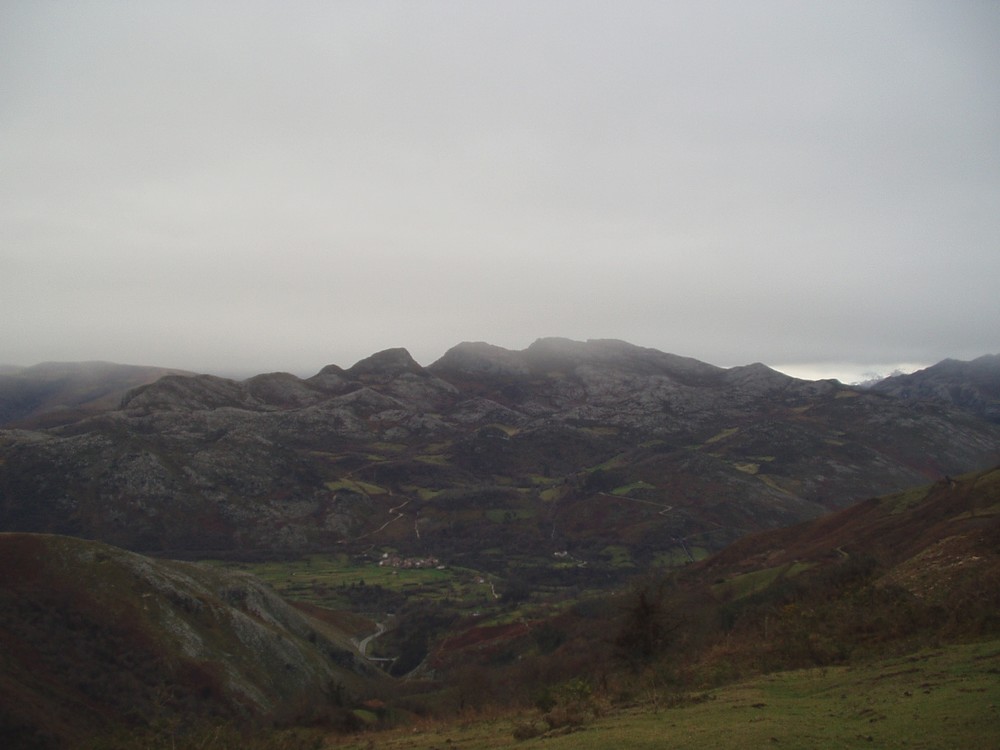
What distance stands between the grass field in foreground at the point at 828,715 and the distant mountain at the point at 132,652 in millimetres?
23878

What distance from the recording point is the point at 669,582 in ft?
271

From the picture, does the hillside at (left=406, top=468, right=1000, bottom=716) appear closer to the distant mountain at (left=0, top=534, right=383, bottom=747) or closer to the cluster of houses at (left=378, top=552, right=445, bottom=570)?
the distant mountain at (left=0, top=534, right=383, bottom=747)

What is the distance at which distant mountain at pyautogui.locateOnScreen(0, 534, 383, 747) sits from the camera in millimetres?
41125

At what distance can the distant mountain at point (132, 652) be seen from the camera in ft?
135

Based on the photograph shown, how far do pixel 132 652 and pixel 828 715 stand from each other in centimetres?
5403

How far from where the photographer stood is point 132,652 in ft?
170

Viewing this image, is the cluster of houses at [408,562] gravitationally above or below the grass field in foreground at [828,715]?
below

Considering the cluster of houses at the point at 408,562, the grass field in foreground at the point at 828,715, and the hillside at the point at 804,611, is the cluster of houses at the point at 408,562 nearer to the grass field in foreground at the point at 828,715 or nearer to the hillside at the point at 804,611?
A: the hillside at the point at 804,611

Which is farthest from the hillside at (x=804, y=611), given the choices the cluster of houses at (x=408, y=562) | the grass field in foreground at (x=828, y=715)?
the cluster of houses at (x=408, y=562)

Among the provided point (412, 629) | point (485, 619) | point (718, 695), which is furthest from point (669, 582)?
point (718, 695)

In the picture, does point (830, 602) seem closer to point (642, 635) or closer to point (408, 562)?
point (642, 635)

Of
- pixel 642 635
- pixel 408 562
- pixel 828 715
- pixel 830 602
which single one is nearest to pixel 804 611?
pixel 830 602

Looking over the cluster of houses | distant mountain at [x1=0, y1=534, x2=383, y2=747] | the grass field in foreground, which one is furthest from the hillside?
the cluster of houses

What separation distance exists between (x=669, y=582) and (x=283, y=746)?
6339 centimetres
